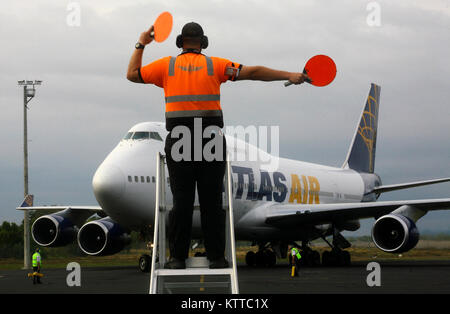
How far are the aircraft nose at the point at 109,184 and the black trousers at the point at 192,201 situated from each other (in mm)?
12101

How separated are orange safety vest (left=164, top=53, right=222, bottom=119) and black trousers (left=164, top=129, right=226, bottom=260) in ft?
0.64

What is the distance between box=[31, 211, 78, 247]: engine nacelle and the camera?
882 inches

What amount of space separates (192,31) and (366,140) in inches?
1156

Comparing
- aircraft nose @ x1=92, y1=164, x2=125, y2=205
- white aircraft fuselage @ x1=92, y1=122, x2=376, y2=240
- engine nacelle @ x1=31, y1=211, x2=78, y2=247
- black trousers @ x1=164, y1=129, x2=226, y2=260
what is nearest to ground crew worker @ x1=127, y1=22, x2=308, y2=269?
black trousers @ x1=164, y1=129, x2=226, y2=260

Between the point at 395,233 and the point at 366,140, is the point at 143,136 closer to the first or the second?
the point at 395,233

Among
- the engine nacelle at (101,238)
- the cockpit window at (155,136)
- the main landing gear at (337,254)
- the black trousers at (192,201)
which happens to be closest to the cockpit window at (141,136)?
the cockpit window at (155,136)

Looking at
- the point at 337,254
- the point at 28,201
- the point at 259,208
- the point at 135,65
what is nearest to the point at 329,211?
the point at 259,208

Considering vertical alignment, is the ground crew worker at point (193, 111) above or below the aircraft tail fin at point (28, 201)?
above

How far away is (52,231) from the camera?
2264 cm

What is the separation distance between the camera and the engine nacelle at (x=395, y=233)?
60.5 ft

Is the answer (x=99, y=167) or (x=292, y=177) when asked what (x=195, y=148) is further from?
(x=292, y=177)

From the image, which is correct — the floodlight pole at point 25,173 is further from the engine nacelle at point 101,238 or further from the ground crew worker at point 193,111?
the ground crew worker at point 193,111

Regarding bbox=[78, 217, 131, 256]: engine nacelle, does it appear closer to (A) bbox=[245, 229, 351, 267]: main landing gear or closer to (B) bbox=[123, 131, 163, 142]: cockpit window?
(B) bbox=[123, 131, 163, 142]: cockpit window

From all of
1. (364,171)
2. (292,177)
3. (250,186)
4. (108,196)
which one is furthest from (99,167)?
(364,171)
